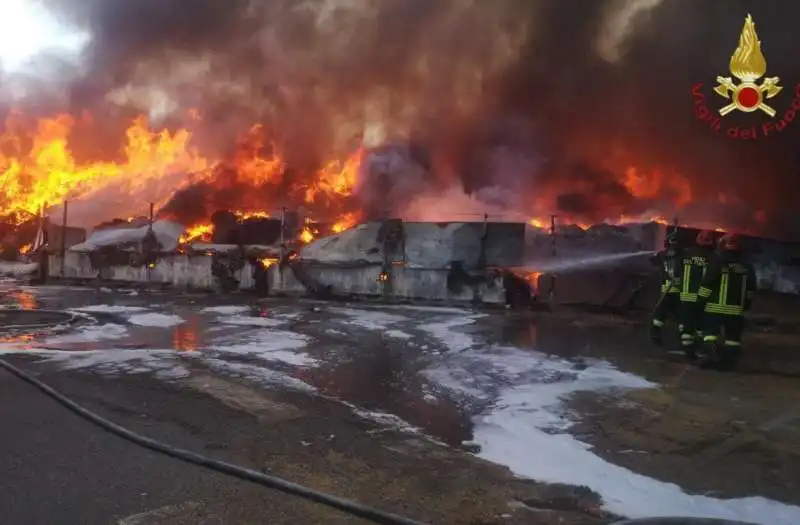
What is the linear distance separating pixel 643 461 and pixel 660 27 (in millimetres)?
16996

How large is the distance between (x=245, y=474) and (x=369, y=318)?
22.0 feet

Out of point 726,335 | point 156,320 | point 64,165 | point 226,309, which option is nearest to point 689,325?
point 726,335

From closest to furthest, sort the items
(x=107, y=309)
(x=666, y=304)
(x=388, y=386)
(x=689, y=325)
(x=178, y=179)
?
(x=388, y=386) → (x=689, y=325) → (x=666, y=304) → (x=107, y=309) → (x=178, y=179)

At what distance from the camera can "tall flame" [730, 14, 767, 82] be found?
1455cm

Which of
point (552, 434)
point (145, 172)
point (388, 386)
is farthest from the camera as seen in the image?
point (145, 172)

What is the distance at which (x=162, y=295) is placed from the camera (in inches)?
507

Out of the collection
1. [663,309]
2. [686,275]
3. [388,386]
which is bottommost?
[388,386]

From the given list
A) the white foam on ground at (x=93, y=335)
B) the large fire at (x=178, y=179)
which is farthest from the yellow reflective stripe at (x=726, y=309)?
the large fire at (x=178, y=179)

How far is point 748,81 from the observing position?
15336 millimetres

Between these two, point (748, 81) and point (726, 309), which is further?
point (748, 81)

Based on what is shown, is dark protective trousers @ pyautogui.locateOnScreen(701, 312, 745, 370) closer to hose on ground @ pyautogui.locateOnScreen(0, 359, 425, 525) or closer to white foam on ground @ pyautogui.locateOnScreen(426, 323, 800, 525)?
white foam on ground @ pyautogui.locateOnScreen(426, 323, 800, 525)

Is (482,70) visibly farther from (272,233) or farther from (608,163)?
(272,233)

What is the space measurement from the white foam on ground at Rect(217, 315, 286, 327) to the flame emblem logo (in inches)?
504

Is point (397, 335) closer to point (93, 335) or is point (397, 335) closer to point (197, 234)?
point (93, 335)
